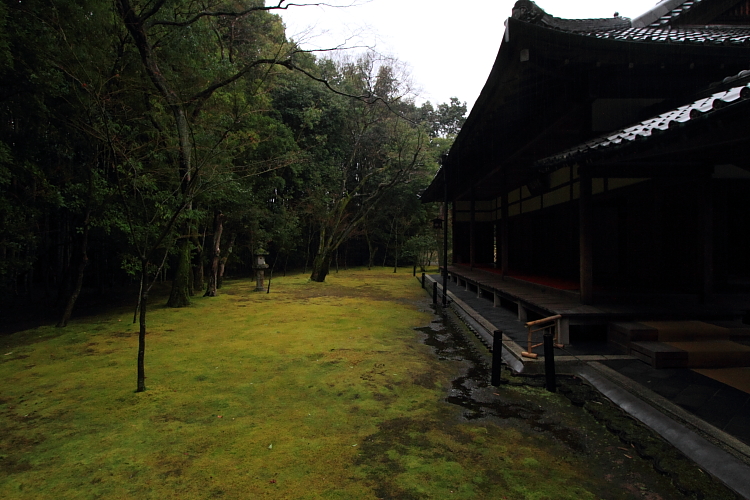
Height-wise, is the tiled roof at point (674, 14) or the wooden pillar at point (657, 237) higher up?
the tiled roof at point (674, 14)

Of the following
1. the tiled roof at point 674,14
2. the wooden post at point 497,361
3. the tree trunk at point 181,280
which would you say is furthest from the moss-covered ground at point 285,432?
the tiled roof at point 674,14

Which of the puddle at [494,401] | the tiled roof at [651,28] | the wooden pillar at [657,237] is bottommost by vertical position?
the puddle at [494,401]

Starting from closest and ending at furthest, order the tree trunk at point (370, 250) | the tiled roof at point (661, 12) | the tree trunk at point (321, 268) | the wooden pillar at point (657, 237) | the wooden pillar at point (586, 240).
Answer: the wooden pillar at point (586, 240)
the wooden pillar at point (657, 237)
the tiled roof at point (661, 12)
the tree trunk at point (321, 268)
the tree trunk at point (370, 250)

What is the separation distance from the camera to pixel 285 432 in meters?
3.40

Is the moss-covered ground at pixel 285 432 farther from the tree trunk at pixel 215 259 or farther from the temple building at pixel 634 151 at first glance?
the tree trunk at pixel 215 259

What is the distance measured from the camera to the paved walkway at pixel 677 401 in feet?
8.76

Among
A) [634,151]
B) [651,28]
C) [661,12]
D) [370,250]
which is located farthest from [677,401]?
[370,250]

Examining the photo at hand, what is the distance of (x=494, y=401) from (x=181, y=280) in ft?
31.0

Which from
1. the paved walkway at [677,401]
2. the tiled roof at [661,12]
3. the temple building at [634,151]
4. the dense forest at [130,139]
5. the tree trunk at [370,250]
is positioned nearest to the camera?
the paved walkway at [677,401]

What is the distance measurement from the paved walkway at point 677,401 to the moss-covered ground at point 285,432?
1.26ft

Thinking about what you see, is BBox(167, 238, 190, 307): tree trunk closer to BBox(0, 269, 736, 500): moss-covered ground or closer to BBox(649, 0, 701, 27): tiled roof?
BBox(0, 269, 736, 500): moss-covered ground

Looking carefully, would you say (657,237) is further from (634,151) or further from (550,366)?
(550,366)

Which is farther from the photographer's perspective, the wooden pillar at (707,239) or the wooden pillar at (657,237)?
the wooden pillar at (657,237)

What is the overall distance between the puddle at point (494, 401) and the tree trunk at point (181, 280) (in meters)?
7.77
